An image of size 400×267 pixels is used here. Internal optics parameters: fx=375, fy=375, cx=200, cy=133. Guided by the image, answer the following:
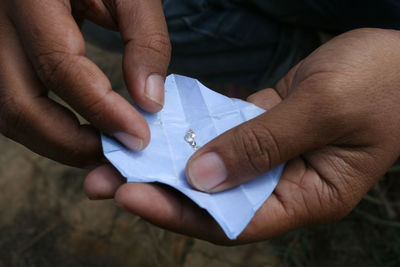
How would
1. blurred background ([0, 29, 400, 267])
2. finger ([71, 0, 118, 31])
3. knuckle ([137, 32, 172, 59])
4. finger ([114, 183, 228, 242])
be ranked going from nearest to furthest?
finger ([114, 183, 228, 242]) < knuckle ([137, 32, 172, 59]) < finger ([71, 0, 118, 31]) < blurred background ([0, 29, 400, 267])

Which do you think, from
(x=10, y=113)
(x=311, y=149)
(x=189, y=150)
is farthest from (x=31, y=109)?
(x=311, y=149)

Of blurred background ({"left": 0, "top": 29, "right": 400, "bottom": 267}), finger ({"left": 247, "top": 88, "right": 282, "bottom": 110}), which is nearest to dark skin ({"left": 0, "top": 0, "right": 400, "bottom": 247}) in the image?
finger ({"left": 247, "top": 88, "right": 282, "bottom": 110})

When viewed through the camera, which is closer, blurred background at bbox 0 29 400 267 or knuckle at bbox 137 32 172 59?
knuckle at bbox 137 32 172 59

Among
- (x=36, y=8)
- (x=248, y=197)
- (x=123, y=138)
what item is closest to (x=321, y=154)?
(x=248, y=197)

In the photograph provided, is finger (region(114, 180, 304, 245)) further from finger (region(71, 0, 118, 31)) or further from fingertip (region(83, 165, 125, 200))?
finger (region(71, 0, 118, 31))

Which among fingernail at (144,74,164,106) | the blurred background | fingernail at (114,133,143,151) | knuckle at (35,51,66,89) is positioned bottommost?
the blurred background

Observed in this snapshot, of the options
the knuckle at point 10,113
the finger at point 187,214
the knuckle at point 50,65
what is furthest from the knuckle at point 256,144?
the knuckle at point 10,113

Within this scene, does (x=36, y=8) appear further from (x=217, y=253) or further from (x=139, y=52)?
(x=217, y=253)
